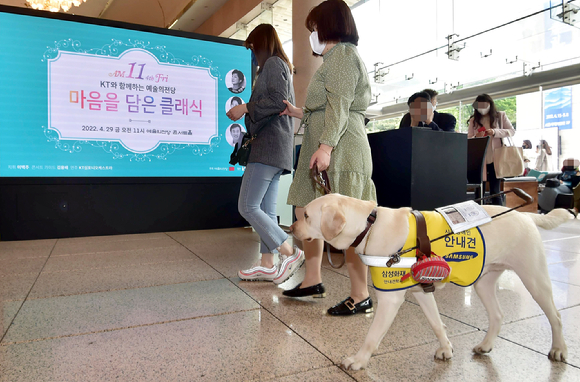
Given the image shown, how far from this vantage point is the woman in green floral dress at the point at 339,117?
6.67ft

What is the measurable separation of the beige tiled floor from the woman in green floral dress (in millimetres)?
395

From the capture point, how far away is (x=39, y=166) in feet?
15.7

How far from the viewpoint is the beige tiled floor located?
1.55 m

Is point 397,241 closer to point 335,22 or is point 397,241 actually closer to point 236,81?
point 335,22

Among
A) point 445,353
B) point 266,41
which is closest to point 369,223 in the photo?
point 445,353

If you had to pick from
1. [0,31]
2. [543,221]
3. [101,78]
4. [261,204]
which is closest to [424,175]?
[261,204]

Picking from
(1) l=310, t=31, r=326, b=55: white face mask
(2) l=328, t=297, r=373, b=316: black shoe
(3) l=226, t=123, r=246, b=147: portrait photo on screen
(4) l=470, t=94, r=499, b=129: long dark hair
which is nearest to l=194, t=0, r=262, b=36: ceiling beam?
(3) l=226, t=123, r=246, b=147: portrait photo on screen

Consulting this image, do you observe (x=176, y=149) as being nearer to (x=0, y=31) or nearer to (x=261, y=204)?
(x=0, y=31)

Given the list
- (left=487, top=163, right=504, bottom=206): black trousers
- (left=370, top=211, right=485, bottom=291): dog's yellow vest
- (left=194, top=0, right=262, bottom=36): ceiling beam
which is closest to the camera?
(left=370, top=211, right=485, bottom=291): dog's yellow vest

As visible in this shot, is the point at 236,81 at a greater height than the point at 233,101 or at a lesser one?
greater

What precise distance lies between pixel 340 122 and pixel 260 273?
1304 mm

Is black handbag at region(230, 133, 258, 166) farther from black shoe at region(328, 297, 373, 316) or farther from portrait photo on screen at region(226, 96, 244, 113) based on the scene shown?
portrait photo on screen at region(226, 96, 244, 113)

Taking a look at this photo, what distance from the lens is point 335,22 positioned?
2123 mm

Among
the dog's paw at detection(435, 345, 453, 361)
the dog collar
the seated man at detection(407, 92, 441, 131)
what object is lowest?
the dog's paw at detection(435, 345, 453, 361)
